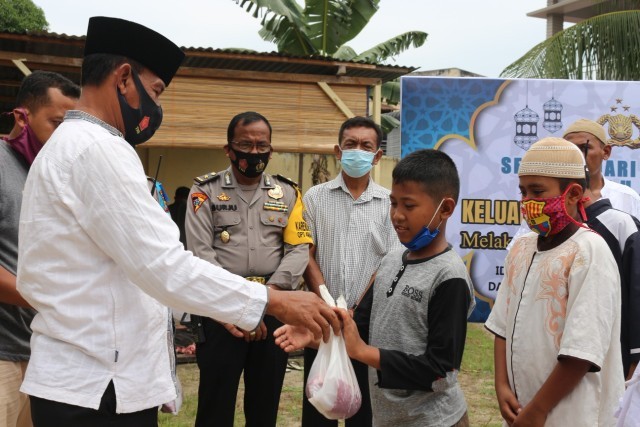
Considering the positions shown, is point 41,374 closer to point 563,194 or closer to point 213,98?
point 563,194

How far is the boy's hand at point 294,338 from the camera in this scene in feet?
9.01

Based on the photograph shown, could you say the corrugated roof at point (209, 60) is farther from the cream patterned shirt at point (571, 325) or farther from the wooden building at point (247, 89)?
the cream patterned shirt at point (571, 325)

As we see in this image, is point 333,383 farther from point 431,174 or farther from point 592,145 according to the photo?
point 592,145

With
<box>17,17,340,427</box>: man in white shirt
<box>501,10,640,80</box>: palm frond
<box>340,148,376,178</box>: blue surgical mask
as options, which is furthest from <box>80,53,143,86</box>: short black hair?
<box>501,10,640,80</box>: palm frond

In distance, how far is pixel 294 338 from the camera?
2781 millimetres

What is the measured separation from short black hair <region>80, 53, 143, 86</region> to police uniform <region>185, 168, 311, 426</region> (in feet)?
6.37

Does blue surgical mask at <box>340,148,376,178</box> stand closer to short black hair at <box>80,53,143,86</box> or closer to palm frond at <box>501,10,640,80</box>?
short black hair at <box>80,53,143,86</box>

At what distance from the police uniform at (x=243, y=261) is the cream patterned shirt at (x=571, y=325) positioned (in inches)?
69.5

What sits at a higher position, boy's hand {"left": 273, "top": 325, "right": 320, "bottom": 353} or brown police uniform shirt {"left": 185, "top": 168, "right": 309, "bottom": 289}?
brown police uniform shirt {"left": 185, "top": 168, "right": 309, "bottom": 289}

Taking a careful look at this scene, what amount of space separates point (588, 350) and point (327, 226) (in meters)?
2.41

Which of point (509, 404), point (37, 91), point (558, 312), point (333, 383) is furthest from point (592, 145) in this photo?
point (37, 91)

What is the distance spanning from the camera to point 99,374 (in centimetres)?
219

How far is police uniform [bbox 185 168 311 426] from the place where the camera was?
4234 millimetres

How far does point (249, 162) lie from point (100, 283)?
7.69 ft
